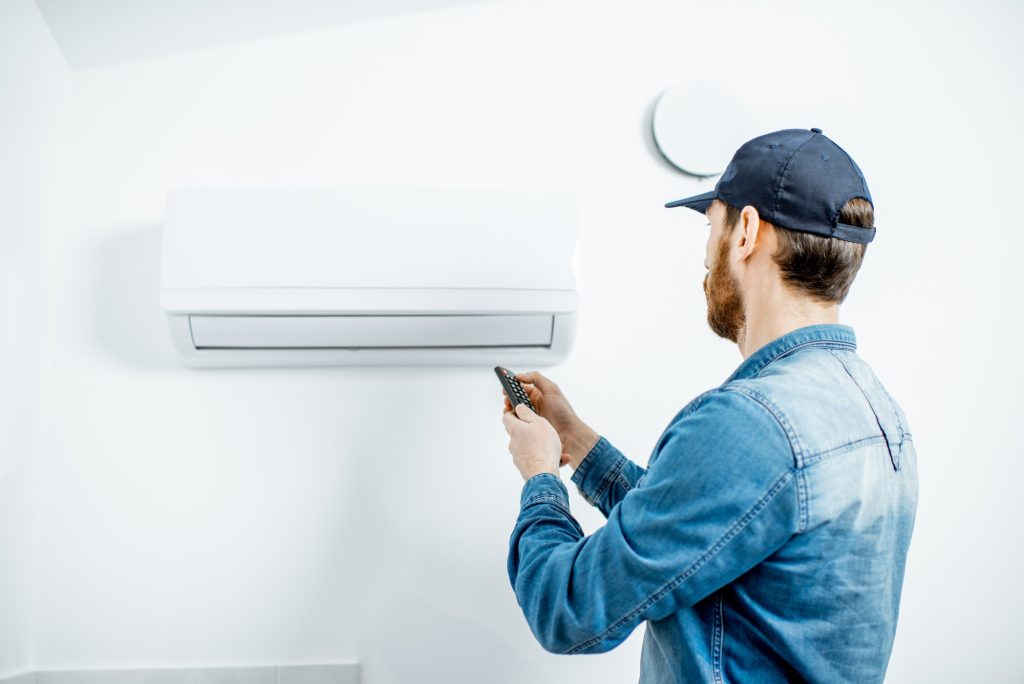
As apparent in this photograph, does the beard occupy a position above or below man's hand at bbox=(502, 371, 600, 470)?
above

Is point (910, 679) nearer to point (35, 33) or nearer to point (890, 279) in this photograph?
point (890, 279)

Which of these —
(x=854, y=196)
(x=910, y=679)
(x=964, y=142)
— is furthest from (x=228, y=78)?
(x=910, y=679)

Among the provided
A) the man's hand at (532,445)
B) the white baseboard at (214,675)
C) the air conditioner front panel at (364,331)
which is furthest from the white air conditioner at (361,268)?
the white baseboard at (214,675)

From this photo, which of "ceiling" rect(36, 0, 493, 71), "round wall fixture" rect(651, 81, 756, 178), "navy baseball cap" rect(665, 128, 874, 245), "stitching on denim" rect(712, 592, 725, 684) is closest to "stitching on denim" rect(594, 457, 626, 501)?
"stitching on denim" rect(712, 592, 725, 684)

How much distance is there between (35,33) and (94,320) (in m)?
0.50

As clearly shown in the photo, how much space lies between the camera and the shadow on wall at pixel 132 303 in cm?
127

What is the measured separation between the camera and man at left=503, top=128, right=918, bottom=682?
717 millimetres

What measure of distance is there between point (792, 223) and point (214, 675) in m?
1.24

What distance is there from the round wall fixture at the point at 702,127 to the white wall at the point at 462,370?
0.05m

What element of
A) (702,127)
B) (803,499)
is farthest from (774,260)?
(702,127)

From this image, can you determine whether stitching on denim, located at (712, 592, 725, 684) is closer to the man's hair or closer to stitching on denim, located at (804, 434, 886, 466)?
stitching on denim, located at (804, 434, 886, 466)

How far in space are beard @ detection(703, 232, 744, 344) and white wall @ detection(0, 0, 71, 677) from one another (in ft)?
3.71

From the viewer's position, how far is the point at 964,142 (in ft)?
4.92

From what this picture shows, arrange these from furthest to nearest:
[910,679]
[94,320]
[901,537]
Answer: [910,679]
[94,320]
[901,537]
